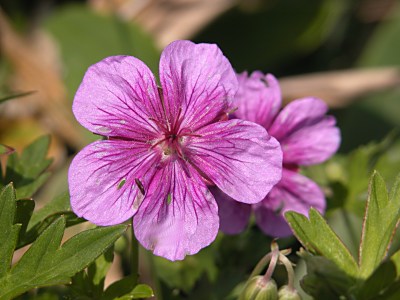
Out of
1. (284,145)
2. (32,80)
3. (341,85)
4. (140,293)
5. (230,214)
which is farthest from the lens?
(32,80)

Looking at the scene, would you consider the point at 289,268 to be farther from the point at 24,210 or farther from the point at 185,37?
the point at 185,37

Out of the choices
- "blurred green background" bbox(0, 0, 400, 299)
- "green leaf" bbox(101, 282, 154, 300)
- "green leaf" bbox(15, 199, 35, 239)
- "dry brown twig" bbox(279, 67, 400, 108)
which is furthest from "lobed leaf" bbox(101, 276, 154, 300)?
"dry brown twig" bbox(279, 67, 400, 108)

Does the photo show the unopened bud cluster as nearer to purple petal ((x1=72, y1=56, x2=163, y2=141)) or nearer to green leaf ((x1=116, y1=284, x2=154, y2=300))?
green leaf ((x1=116, y1=284, x2=154, y2=300))

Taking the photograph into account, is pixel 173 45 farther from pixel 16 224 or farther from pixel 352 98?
pixel 352 98

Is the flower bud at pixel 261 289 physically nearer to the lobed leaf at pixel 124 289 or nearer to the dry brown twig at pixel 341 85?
the lobed leaf at pixel 124 289

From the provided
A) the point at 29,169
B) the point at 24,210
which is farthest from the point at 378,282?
the point at 29,169

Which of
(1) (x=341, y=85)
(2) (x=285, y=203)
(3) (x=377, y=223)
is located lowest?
(1) (x=341, y=85)

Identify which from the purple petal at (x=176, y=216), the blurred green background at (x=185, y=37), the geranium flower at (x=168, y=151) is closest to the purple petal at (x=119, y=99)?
the geranium flower at (x=168, y=151)
